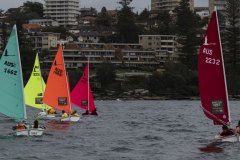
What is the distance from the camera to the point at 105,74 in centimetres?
13675

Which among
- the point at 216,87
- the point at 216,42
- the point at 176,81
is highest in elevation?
the point at 216,42

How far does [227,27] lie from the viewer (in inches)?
5733

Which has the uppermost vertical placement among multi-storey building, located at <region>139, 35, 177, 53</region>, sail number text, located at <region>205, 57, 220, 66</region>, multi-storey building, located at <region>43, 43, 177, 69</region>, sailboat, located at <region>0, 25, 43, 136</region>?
sail number text, located at <region>205, 57, 220, 66</region>

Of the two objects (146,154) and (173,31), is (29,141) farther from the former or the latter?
(173,31)

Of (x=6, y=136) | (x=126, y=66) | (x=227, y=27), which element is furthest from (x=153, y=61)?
(x=6, y=136)

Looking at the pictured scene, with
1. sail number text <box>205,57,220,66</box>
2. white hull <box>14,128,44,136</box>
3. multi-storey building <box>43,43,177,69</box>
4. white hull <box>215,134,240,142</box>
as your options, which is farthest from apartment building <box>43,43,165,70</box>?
sail number text <box>205,57,220,66</box>

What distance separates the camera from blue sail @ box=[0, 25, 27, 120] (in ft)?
120

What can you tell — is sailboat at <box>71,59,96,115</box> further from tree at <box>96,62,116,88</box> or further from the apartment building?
the apartment building

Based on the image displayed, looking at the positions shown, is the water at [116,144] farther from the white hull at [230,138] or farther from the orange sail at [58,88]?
the orange sail at [58,88]

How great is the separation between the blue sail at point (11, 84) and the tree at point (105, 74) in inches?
3915

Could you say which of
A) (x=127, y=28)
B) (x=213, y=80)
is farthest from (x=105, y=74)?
(x=213, y=80)

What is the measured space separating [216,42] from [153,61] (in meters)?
124

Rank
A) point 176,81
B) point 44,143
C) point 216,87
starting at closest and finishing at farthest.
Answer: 1. point 216,87
2. point 44,143
3. point 176,81

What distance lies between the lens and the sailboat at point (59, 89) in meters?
52.0
